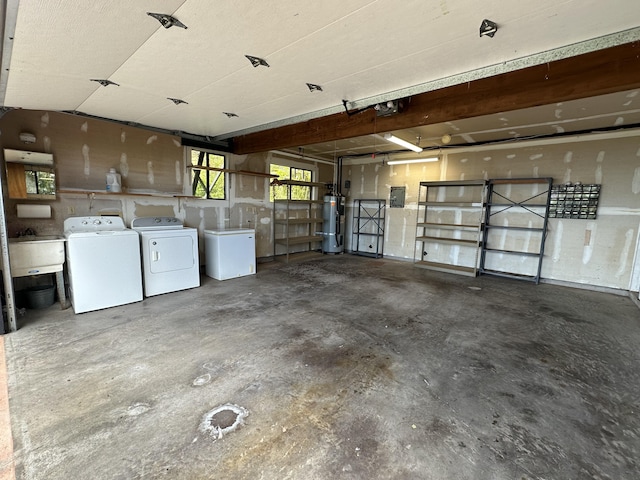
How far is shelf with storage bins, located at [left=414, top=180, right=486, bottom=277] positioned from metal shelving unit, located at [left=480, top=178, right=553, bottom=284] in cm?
25

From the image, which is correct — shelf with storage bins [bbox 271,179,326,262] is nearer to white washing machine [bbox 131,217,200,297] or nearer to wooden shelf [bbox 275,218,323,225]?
wooden shelf [bbox 275,218,323,225]

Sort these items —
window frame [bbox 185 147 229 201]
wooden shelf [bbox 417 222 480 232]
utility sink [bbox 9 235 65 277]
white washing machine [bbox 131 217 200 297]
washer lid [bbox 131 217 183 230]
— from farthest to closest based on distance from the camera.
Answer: wooden shelf [bbox 417 222 480 232]
window frame [bbox 185 147 229 201]
washer lid [bbox 131 217 183 230]
white washing machine [bbox 131 217 200 297]
utility sink [bbox 9 235 65 277]

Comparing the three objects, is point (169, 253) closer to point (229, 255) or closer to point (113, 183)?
point (229, 255)

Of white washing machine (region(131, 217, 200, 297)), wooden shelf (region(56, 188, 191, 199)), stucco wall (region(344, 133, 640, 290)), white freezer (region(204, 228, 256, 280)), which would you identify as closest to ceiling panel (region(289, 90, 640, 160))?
stucco wall (region(344, 133, 640, 290))

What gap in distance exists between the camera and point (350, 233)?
8344 mm

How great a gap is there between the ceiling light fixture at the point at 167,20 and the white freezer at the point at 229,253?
349 centimetres

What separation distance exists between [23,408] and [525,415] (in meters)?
3.40

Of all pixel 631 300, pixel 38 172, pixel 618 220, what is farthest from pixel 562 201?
pixel 38 172

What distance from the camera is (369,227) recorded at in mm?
7941

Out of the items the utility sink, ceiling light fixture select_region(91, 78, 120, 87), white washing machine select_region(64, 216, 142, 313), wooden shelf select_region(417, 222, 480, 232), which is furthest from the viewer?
wooden shelf select_region(417, 222, 480, 232)

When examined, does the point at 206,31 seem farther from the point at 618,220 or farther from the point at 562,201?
the point at 618,220

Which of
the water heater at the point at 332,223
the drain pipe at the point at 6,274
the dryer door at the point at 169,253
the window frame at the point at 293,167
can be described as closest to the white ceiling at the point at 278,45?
the drain pipe at the point at 6,274

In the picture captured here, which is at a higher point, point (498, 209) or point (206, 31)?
point (206, 31)

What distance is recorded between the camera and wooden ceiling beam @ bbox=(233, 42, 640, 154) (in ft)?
7.03
